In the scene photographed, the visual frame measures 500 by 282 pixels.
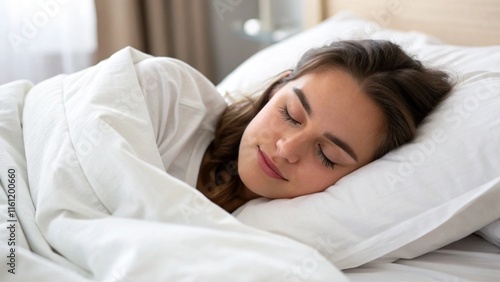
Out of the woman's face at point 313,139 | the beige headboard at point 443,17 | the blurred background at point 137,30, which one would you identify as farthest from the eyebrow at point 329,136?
the blurred background at point 137,30

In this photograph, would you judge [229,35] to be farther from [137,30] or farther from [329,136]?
[329,136]

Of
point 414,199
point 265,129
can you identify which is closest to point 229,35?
point 265,129

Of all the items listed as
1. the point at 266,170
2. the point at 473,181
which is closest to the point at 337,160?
the point at 266,170

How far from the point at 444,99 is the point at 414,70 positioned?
3.3 inches

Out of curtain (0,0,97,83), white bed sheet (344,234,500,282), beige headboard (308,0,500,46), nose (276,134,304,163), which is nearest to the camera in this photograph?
white bed sheet (344,234,500,282)

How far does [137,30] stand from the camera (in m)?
2.32

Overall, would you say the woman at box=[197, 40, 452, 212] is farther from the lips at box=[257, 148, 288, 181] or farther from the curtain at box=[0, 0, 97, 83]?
the curtain at box=[0, 0, 97, 83]

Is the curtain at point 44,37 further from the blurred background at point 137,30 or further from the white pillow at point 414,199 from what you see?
the white pillow at point 414,199

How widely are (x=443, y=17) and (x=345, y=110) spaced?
691 millimetres

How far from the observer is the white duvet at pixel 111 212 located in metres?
0.78

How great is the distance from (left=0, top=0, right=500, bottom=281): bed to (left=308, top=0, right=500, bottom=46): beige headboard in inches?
12.1

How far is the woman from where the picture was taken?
1044 millimetres

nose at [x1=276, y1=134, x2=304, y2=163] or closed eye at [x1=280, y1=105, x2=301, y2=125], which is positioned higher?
closed eye at [x1=280, y1=105, x2=301, y2=125]

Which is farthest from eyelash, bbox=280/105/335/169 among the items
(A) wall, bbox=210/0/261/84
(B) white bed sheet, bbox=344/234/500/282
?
(A) wall, bbox=210/0/261/84
